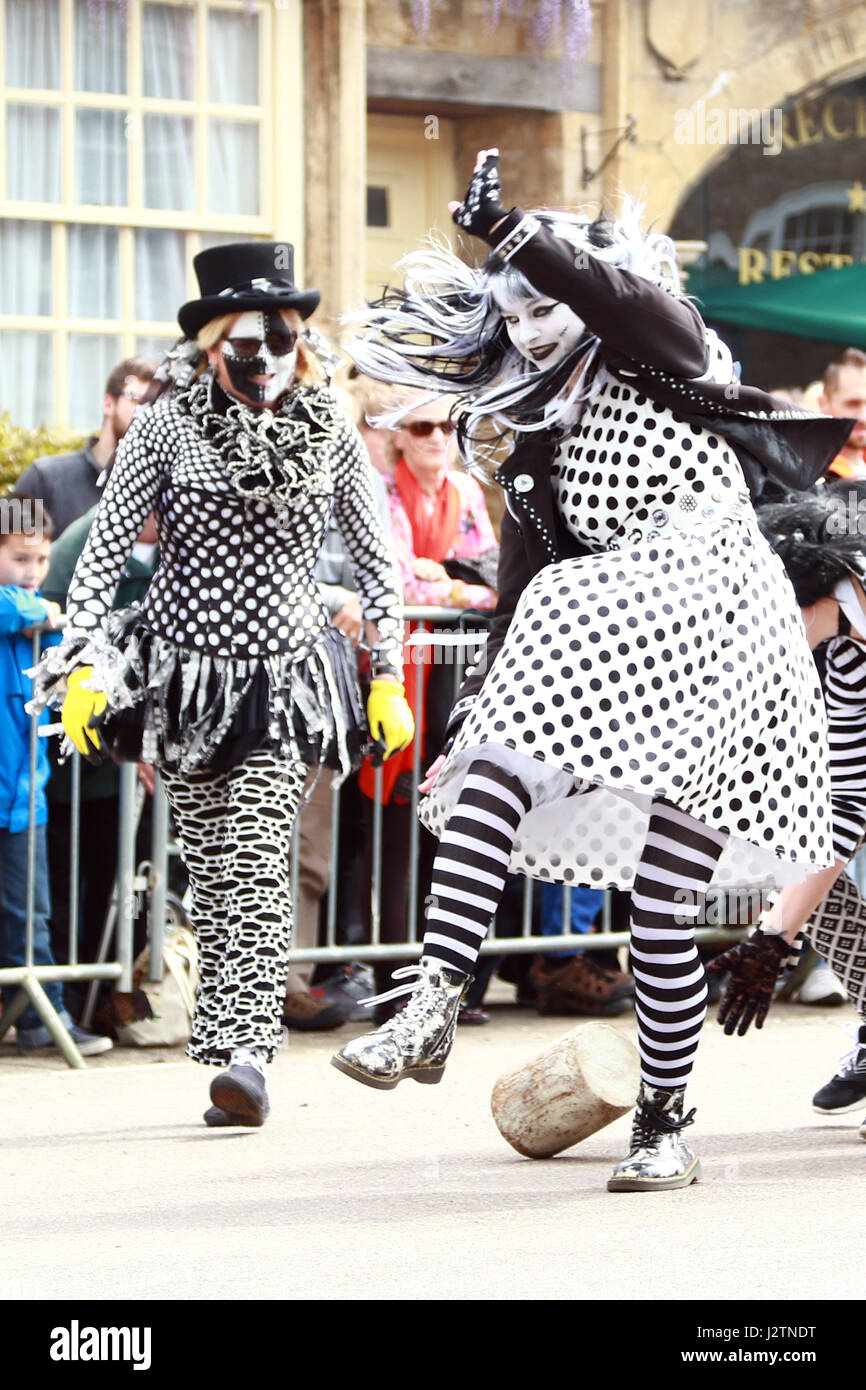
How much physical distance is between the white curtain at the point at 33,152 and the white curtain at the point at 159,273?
494 mm

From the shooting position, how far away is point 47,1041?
269 inches

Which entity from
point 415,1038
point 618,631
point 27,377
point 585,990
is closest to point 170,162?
point 27,377

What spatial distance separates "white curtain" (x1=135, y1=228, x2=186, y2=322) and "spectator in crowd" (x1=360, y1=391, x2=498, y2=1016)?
3408mm

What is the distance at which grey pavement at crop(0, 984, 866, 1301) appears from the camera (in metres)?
3.82

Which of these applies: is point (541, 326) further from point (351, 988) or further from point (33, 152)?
point (33, 152)

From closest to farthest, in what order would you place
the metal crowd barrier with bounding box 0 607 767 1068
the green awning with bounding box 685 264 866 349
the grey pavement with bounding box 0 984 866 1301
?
the grey pavement with bounding box 0 984 866 1301 → the metal crowd barrier with bounding box 0 607 767 1068 → the green awning with bounding box 685 264 866 349

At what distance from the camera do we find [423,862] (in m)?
7.73

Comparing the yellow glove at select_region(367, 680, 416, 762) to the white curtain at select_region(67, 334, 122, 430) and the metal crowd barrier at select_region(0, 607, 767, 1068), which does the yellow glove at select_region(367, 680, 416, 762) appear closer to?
the metal crowd barrier at select_region(0, 607, 767, 1068)

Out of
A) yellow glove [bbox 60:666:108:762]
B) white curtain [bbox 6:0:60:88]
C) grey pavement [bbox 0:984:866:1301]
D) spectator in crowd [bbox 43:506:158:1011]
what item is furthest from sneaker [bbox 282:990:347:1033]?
white curtain [bbox 6:0:60:88]

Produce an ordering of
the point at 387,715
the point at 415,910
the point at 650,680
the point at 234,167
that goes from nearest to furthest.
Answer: the point at 650,680
the point at 387,715
the point at 415,910
the point at 234,167

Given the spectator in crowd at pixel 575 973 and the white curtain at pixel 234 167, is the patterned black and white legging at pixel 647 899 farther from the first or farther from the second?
the white curtain at pixel 234 167

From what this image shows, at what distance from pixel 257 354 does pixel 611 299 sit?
148 centimetres

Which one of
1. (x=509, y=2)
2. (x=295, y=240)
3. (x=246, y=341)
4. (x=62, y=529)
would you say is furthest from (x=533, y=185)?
(x=246, y=341)
